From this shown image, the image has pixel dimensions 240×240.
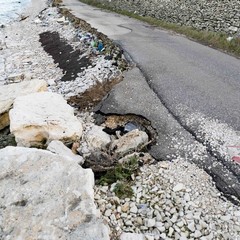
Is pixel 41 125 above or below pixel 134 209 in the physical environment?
below

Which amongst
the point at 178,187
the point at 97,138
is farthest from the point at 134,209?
the point at 97,138

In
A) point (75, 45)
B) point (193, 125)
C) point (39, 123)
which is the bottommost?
point (75, 45)

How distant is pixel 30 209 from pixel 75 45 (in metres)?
12.2

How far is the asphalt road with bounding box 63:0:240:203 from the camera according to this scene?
5.65 m

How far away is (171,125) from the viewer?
6.57 m

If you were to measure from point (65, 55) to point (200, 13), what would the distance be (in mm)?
7668

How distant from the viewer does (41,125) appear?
6.34 m

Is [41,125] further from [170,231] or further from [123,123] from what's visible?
[170,231]

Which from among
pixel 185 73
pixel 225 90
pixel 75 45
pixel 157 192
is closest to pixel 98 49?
pixel 75 45

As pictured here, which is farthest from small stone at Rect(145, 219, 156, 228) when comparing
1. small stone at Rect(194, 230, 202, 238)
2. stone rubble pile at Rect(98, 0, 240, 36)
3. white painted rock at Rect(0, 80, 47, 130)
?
stone rubble pile at Rect(98, 0, 240, 36)

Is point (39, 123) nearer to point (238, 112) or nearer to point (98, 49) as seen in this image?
point (238, 112)

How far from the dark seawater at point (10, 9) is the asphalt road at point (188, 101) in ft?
75.0

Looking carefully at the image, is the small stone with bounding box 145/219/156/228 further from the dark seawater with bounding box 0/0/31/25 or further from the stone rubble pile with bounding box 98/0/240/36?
the dark seawater with bounding box 0/0/31/25

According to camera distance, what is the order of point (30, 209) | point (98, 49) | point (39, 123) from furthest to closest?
point (98, 49) → point (39, 123) → point (30, 209)
